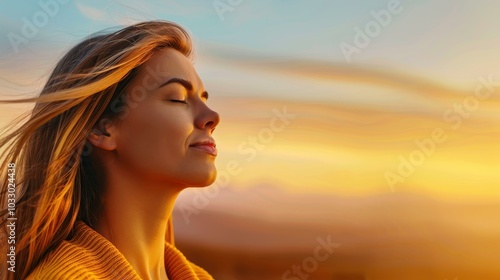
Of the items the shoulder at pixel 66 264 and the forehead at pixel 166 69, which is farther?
the forehead at pixel 166 69

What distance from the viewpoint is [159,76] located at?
2.29 meters

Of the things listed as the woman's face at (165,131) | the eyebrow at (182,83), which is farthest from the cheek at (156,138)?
the eyebrow at (182,83)

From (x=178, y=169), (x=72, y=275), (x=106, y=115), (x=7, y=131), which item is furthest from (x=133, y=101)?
(x=72, y=275)

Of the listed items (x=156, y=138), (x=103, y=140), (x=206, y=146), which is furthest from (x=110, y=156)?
(x=206, y=146)

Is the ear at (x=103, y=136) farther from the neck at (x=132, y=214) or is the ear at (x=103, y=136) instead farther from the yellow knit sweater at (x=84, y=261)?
the yellow knit sweater at (x=84, y=261)

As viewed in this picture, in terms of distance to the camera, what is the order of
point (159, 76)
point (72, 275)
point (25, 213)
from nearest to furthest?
point (72, 275) < point (25, 213) < point (159, 76)

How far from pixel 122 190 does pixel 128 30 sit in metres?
0.55

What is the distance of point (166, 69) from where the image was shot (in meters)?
2.31

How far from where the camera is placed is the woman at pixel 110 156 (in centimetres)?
213

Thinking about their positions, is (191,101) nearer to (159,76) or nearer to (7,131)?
(159,76)

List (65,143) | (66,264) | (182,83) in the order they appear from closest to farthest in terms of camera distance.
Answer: (66,264) → (65,143) → (182,83)

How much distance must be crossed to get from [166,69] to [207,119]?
228 mm

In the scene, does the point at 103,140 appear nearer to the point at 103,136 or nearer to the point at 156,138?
the point at 103,136

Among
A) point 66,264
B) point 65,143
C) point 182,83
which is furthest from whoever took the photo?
point 182,83
